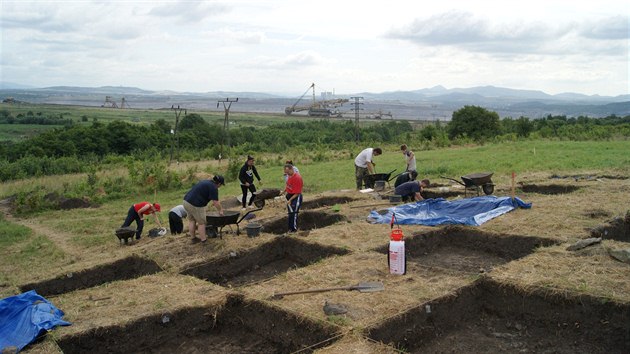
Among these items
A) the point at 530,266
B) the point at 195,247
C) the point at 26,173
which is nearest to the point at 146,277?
the point at 195,247

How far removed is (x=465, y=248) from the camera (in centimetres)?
1031

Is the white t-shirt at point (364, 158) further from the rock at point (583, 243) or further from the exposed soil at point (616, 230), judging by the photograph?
the rock at point (583, 243)

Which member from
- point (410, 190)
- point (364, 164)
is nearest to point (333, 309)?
point (410, 190)

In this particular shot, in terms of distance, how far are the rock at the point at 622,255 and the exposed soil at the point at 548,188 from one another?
260 inches

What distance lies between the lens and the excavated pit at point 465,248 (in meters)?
9.27

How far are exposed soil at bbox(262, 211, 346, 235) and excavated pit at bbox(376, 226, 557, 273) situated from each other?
2540 mm

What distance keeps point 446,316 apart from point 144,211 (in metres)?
7.37

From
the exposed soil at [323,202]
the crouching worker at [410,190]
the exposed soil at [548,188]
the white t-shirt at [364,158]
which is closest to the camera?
the crouching worker at [410,190]

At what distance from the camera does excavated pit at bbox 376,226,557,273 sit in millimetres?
9273

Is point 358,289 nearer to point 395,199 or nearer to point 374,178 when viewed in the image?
point 395,199

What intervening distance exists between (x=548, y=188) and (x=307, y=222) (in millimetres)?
6617

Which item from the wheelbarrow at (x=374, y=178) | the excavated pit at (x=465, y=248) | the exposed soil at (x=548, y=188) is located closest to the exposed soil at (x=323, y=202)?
the wheelbarrow at (x=374, y=178)

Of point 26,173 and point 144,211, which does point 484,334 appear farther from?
point 26,173

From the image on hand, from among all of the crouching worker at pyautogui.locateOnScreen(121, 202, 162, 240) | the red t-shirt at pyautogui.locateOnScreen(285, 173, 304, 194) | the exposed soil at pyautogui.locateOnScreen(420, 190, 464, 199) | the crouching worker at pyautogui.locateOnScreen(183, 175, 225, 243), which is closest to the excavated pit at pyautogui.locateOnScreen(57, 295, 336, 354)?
the crouching worker at pyautogui.locateOnScreen(183, 175, 225, 243)
